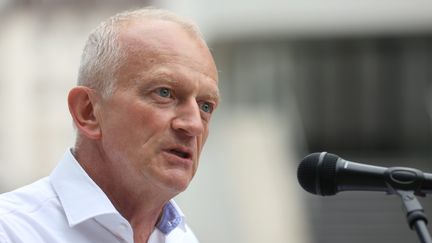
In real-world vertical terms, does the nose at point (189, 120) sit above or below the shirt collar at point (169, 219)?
above

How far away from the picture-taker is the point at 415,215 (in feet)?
11.0

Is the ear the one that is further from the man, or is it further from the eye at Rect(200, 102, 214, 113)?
the eye at Rect(200, 102, 214, 113)

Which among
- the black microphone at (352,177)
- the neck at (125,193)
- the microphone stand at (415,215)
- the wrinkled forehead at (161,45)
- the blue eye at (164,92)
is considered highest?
the wrinkled forehead at (161,45)

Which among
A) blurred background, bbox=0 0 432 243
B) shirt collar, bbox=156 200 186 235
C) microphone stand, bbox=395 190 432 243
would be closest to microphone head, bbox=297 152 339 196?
microphone stand, bbox=395 190 432 243

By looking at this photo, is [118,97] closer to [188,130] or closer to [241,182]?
[188,130]

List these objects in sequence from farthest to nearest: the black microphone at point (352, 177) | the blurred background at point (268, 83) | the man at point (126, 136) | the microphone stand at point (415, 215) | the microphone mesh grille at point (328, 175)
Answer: the blurred background at point (268, 83) → the man at point (126, 136) → the microphone mesh grille at point (328, 175) → the black microphone at point (352, 177) → the microphone stand at point (415, 215)

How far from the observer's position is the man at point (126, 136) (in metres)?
3.72

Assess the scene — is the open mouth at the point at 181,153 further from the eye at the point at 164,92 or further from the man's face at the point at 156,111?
the eye at the point at 164,92

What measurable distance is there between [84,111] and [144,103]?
244 mm

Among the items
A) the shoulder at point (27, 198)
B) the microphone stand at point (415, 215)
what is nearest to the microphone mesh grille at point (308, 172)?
the microphone stand at point (415, 215)

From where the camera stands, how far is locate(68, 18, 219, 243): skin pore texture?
12.3 feet

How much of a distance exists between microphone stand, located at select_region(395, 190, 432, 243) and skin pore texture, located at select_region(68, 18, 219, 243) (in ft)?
2.29

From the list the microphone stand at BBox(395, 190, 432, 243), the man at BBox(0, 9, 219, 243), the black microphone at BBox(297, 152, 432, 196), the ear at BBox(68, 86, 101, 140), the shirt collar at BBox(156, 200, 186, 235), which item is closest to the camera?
the microphone stand at BBox(395, 190, 432, 243)

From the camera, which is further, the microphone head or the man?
the man
